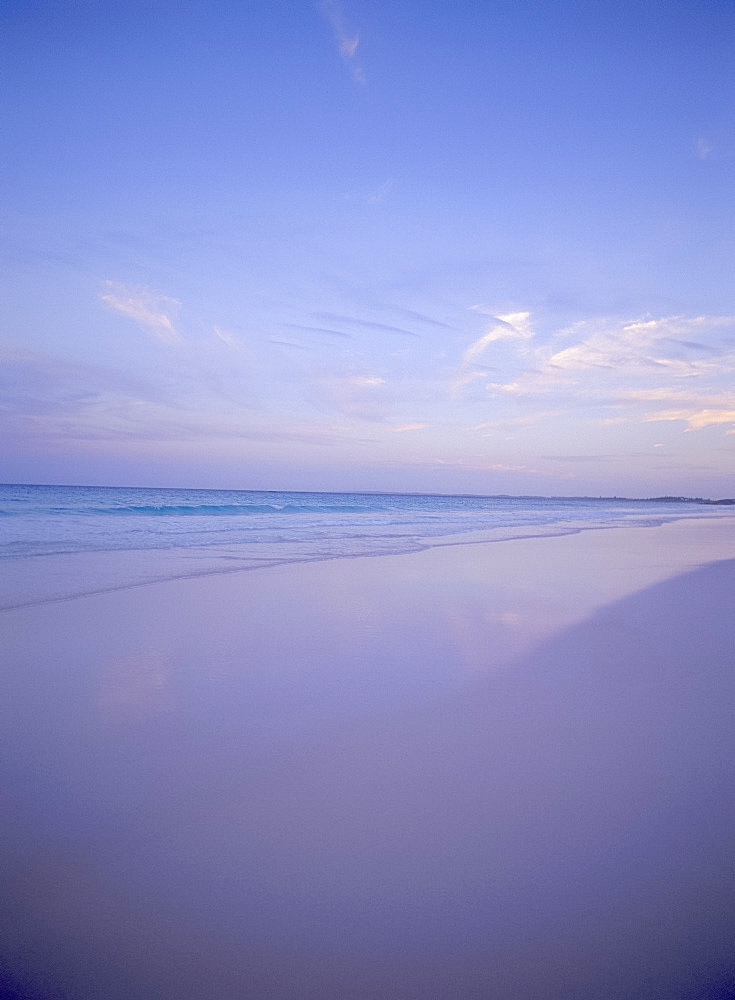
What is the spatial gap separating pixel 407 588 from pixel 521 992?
676cm

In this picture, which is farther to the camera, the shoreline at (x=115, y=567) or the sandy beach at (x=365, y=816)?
the shoreline at (x=115, y=567)

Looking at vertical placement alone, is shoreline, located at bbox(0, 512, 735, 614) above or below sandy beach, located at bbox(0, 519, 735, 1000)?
above

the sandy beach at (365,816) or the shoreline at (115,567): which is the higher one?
the shoreline at (115,567)

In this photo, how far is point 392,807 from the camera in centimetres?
277

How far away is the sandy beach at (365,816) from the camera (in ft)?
6.37

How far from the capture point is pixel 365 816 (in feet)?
8.83

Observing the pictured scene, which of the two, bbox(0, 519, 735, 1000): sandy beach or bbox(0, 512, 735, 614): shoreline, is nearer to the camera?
bbox(0, 519, 735, 1000): sandy beach

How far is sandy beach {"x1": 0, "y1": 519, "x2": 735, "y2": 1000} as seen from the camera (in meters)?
1.94

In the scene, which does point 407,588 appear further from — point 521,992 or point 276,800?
point 521,992

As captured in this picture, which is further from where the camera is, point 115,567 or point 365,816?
point 115,567

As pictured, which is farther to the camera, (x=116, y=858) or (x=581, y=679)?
(x=581, y=679)

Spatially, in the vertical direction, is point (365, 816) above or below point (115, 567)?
below

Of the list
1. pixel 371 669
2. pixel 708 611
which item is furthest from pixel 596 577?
pixel 371 669

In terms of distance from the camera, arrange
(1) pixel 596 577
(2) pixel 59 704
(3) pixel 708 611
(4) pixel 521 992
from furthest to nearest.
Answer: (1) pixel 596 577 < (3) pixel 708 611 < (2) pixel 59 704 < (4) pixel 521 992
